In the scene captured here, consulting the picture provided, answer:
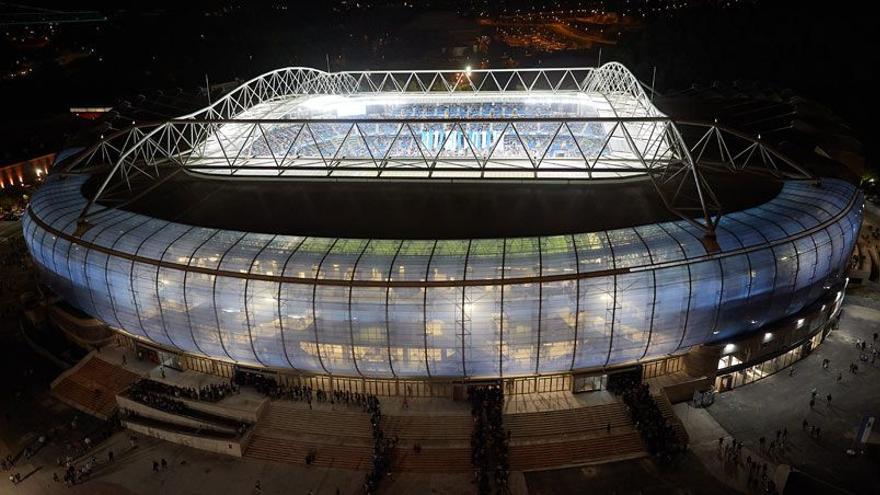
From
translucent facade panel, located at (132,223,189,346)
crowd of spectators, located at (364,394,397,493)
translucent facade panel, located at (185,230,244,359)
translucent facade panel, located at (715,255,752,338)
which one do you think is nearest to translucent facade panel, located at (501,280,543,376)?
crowd of spectators, located at (364,394,397,493)

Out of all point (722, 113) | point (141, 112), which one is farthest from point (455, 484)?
point (141, 112)

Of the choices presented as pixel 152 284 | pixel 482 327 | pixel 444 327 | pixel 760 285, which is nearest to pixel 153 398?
pixel 152 284

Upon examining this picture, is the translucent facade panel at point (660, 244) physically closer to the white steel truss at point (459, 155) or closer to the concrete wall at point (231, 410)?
the white steel truss at point (459, 155)

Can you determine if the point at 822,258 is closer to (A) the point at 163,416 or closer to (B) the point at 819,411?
(B) the point at 819,411

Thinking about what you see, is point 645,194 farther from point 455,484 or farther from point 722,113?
point 722,113

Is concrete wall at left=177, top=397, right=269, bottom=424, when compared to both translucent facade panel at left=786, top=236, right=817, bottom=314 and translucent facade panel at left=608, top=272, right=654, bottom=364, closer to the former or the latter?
translucent facade panel at left=608, top=272, right=654, bottom=364
